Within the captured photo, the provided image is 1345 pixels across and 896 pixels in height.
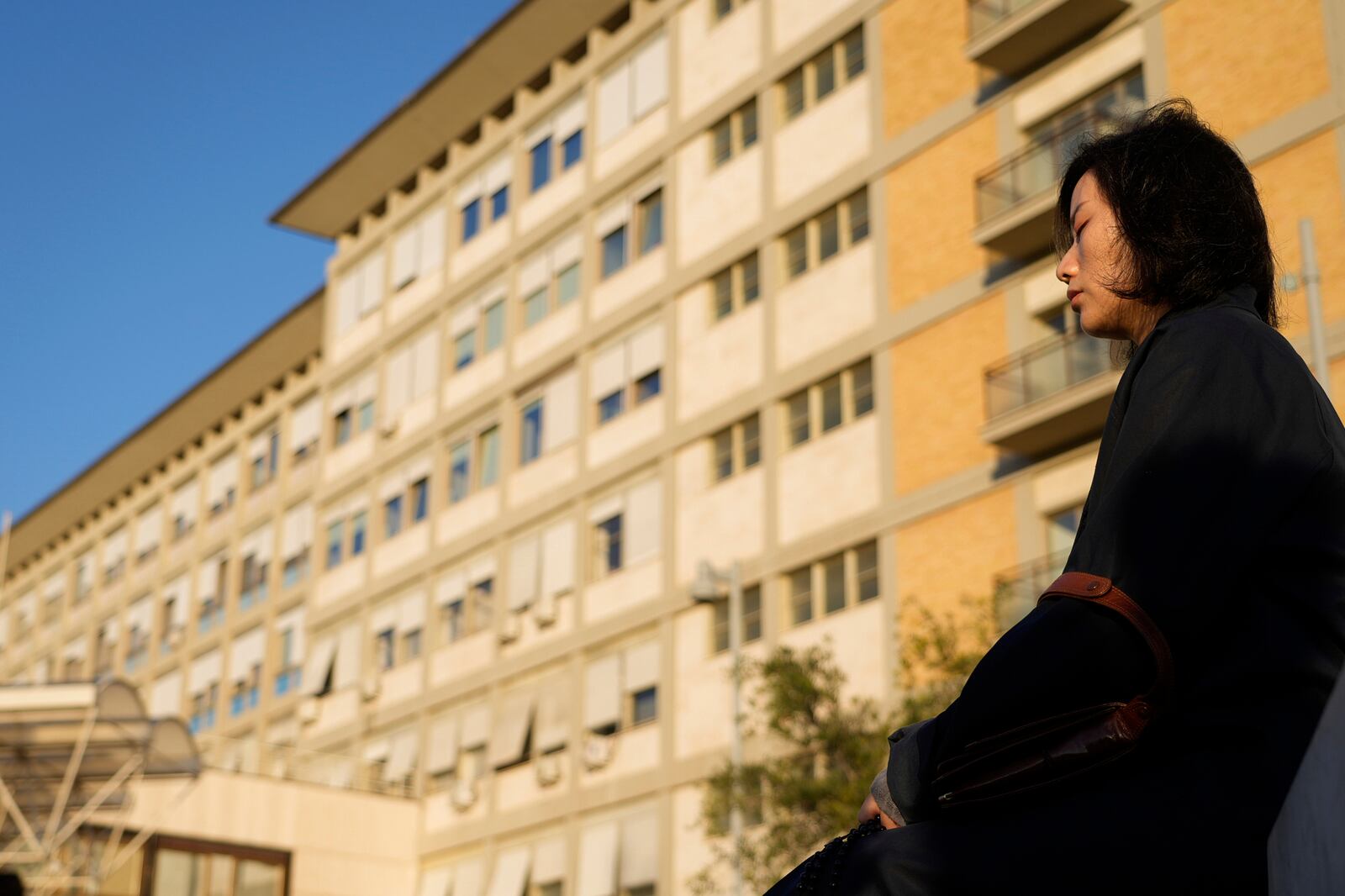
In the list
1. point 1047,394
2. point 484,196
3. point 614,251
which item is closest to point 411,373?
point 484,196

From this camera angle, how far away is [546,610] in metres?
37.5

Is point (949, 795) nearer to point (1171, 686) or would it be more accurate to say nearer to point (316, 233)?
point (1171, 686)

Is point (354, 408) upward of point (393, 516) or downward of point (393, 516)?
upward

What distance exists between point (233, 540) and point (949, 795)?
172 ft

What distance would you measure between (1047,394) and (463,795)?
55.6 feet

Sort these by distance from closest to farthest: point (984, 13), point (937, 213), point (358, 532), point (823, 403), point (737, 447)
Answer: point (984, 13), point (937, 213), point (823, 403), point (737, 447), point (358, 532)

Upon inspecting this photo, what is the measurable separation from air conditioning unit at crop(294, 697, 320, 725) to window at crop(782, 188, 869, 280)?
1781cm

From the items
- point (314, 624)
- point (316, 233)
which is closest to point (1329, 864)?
point (314, 624)

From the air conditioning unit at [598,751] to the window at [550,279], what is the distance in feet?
31.7

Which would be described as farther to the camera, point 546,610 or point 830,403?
point 546,610

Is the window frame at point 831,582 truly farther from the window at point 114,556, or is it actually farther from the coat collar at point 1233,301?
the window at point 114,556

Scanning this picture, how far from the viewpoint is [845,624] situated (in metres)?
30.0

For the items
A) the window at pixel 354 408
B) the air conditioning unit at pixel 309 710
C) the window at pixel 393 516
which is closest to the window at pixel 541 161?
the window at pixel 354 408

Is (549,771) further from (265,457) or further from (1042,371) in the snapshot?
(265,457)
